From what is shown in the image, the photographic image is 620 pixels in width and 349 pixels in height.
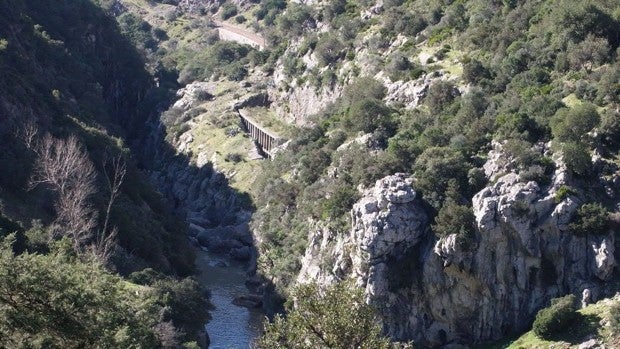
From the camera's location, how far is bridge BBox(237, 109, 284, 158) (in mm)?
108312

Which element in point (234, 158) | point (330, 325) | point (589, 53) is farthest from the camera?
point (234, 158)

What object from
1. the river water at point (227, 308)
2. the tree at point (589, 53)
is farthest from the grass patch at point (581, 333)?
the tree at point (589, 53)

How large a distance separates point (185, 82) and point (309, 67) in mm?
36521

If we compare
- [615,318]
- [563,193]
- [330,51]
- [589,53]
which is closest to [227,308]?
[563,193]

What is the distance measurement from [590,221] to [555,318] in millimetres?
8015

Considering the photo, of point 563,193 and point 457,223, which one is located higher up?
point 563,193

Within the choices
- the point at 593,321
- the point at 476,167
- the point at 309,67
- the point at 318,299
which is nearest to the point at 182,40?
the point at 309,67

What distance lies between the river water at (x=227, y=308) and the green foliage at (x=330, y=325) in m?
31.9

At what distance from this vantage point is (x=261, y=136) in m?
114

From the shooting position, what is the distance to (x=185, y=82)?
142750 mm

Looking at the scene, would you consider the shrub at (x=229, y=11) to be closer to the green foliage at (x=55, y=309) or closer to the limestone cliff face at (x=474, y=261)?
the limestone cliff face at (x=474, y=261)

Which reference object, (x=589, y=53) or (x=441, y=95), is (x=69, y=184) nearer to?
(x=441, y=95)

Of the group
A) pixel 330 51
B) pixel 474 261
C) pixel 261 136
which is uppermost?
pixel 330 51

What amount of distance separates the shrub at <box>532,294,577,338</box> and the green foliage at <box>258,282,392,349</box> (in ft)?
83.9
